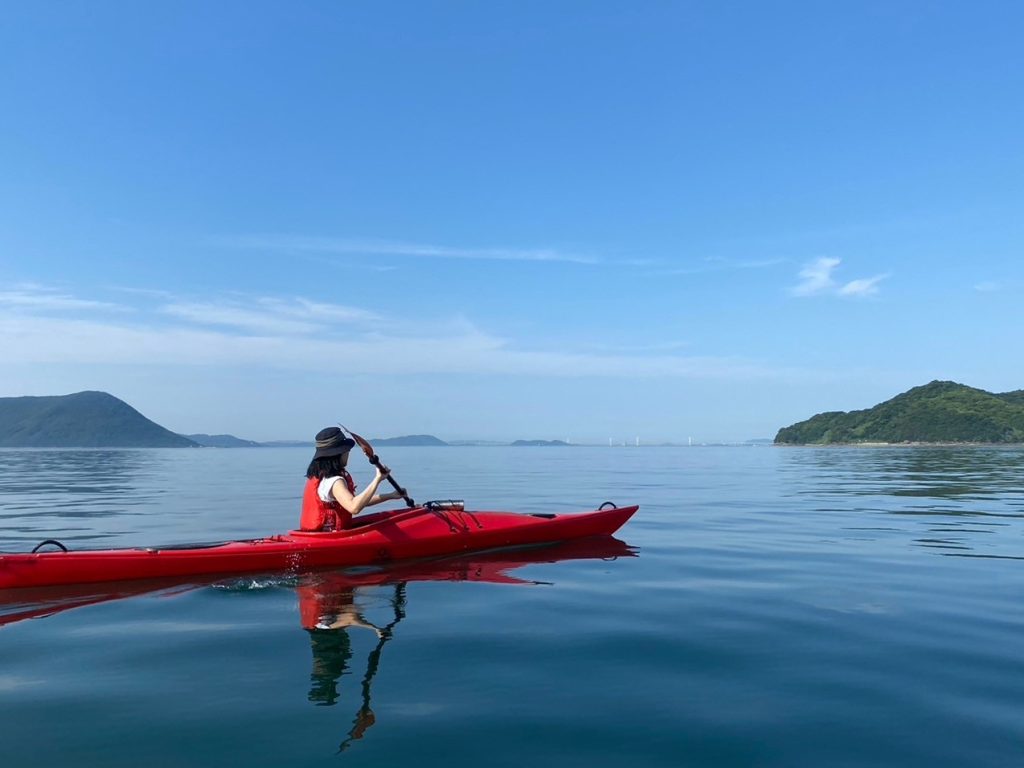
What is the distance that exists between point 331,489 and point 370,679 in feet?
16.8

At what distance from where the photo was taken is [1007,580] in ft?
29.9

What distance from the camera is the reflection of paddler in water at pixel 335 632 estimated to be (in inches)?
194

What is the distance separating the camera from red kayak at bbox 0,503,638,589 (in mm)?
8734

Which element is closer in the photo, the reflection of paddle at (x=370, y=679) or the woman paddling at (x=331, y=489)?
the reflection of paddle at (x=370, y=679)

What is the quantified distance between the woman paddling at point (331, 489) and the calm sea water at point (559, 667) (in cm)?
95

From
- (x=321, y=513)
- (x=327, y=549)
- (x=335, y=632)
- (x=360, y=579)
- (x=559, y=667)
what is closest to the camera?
(x=559, y=667)

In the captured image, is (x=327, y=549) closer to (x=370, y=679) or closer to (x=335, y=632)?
(x=335, y=632)

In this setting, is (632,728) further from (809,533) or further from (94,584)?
(809,533)

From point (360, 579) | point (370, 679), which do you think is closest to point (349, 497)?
point (360, 579)

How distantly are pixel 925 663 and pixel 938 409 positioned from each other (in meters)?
202

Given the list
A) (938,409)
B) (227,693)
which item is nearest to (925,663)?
(227,693)

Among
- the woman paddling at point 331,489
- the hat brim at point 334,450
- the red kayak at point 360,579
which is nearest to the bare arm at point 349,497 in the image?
the woman paddling at point 331,489

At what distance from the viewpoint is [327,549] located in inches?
396

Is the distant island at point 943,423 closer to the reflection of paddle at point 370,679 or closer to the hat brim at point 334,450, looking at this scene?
the hat brim at point 334,450
